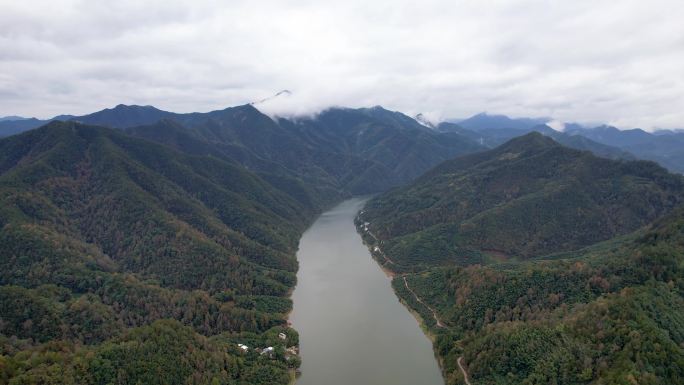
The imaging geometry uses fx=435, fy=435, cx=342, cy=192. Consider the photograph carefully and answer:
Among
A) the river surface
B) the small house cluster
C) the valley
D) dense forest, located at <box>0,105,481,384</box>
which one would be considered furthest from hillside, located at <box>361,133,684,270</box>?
the small house cluster

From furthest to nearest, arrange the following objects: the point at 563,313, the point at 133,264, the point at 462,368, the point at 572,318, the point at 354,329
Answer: the point at 133,264, the point at 354,329, the point at 563,313, the point at 462,368, the point at 572,318

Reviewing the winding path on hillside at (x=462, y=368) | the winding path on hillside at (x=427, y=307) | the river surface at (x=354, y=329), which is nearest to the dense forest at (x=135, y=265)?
the river surface at (x=354, y=329)

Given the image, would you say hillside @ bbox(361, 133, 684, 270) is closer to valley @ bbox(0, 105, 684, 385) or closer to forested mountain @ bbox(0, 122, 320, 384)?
valley @ bbox(0, 105, 684, 385)

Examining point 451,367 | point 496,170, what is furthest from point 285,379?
point 496,170

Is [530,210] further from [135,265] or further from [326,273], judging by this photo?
[135,265]

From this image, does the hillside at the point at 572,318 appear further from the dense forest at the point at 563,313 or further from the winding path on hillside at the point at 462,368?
the winding path on hillside at the point at 462,368

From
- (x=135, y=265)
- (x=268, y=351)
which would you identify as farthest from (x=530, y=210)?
(x=135, y=265)
